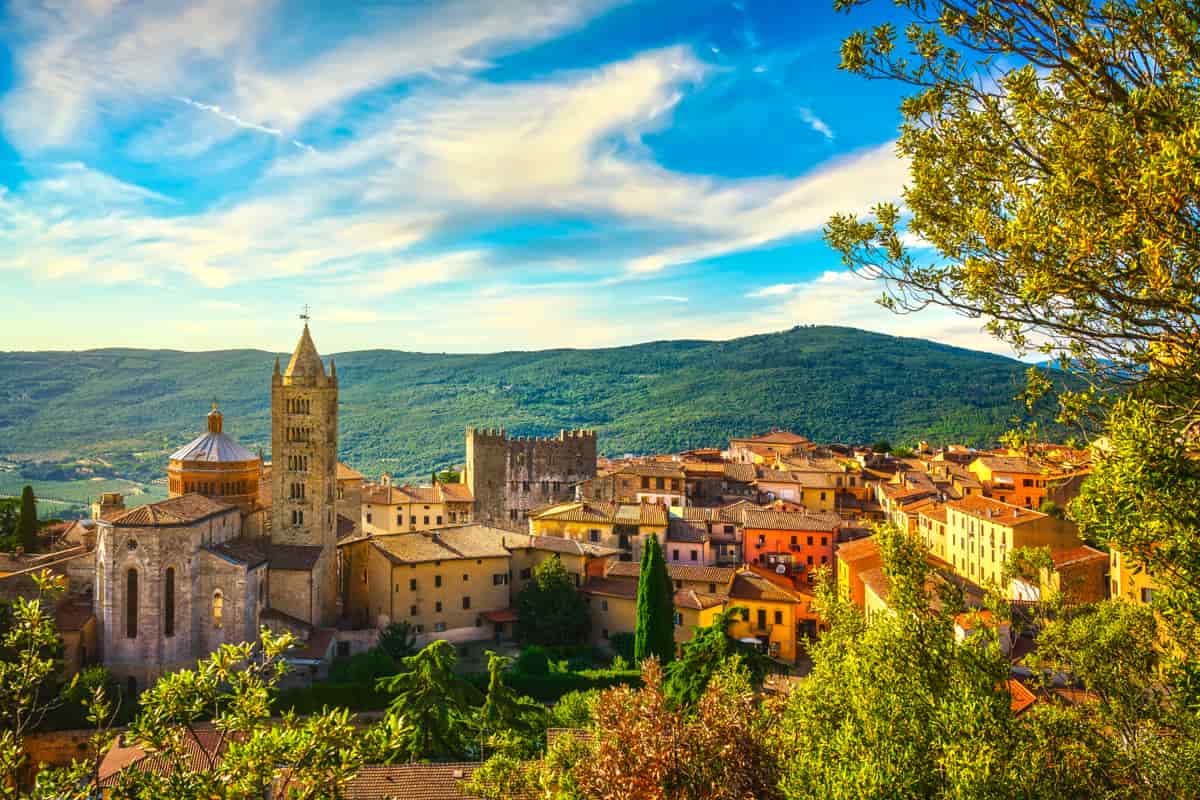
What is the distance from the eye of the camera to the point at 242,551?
35.3 meters

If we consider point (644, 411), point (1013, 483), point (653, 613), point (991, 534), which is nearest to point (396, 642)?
point (653, 613)

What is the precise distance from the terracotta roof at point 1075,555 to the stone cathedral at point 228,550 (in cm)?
3055

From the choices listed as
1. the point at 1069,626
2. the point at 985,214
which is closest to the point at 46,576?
the point at 985,214

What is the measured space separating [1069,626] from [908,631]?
4.53 meters

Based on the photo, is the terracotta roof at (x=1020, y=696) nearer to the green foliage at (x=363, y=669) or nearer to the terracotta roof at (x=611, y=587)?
the terracotta roof at (x=611, y=587)

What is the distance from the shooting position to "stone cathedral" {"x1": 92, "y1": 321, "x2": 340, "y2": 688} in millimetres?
32062

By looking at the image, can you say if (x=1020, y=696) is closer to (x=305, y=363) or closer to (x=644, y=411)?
(x=305, y=363)

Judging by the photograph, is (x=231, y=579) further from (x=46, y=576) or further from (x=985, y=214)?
(x=985, y=214)

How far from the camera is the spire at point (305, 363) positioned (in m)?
40.3

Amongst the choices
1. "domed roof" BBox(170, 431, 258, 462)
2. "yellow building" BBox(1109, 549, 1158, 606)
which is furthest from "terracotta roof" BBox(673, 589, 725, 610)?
"domed roof" BBox(170, 431, 258, 462)

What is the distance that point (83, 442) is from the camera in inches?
7096

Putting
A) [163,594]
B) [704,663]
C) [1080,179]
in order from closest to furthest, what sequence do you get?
[1080,179] < [704,663] < [163,594]

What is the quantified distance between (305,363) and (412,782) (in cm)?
2592

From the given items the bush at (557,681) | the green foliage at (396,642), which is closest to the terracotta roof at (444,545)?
the green foliage at (396,642)
